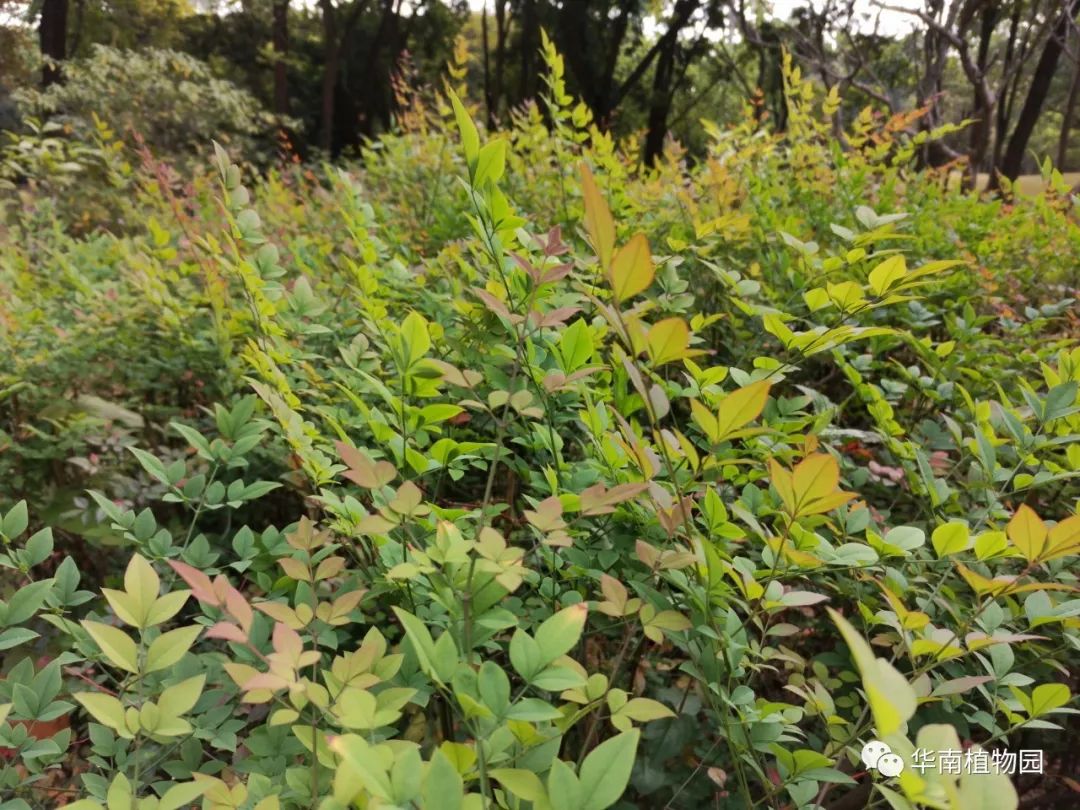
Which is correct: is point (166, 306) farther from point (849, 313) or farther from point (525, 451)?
point (849, 313)

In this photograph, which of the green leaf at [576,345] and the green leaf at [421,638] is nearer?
the green leaf at [421,638]

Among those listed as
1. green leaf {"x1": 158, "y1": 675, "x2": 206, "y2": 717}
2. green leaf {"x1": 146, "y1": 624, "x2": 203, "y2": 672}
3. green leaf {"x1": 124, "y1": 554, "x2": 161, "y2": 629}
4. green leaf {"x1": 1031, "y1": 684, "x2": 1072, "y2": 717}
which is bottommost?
green leaf {"x1": 158, "y1": 675, "x2": 206, "y2": 717}

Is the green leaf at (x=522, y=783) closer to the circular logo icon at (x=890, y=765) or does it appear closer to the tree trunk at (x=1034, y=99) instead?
the circular logo icon at (x=890, y=765)

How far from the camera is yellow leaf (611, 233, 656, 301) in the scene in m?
0.57

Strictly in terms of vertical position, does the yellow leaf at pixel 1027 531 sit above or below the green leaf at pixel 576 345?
below

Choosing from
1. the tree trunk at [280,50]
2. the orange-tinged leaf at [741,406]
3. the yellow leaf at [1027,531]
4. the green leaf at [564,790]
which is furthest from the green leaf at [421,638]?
the tree trunk at [280,50]

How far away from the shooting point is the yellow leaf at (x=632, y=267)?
574mm

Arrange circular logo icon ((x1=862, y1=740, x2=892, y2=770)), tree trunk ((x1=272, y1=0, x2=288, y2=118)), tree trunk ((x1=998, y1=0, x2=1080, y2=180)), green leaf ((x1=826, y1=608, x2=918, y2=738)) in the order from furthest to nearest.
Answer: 1. tree trunk ((x1=272, y1=0, x2=288, y2=118))
2. tree trunk ((x1=998, y1=0, x2=1080, y2=180))
3. circular logo icon ((x1=862, y1=740, x2=892, y2=770))
4. green leaf ((x1=826, y1=608, x2=918, y2=738))

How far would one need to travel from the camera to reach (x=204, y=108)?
7.88 meters

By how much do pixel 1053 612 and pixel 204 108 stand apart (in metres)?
9.05

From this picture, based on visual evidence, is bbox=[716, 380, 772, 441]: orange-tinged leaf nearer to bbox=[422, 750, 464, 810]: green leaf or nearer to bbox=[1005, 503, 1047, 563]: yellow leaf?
bbox=[1005, 503, 1047, 563]: yellow leaf

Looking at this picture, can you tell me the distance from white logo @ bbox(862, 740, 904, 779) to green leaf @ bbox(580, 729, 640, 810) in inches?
7.8

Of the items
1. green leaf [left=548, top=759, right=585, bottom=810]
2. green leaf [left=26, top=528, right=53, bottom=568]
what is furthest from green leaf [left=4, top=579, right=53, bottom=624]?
green leaf [left=548, top=759, right=585, bottom=810]

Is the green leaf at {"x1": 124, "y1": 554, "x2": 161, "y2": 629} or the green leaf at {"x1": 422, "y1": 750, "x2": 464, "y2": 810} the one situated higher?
the green leaf at {"x1": 124, "y1": 554, "x2": 161, "y2": 629}
